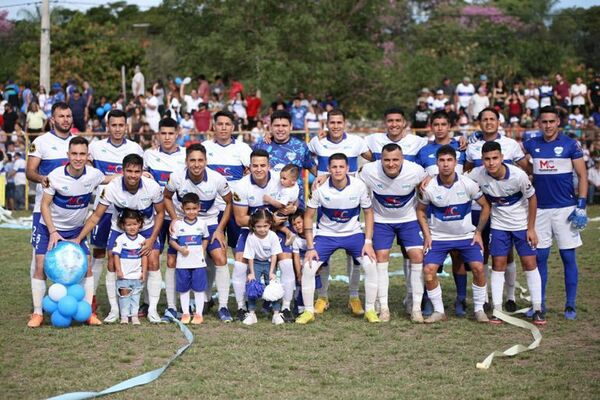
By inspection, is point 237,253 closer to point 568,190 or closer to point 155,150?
point 155,150

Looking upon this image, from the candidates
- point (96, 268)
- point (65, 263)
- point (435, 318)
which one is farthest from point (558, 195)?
point (65, 263)

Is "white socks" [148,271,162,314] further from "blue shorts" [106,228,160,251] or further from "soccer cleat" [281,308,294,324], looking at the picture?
"soccer cleat" [281,308,294,324]

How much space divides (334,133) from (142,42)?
130 ft

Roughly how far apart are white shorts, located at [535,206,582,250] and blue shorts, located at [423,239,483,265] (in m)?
0.80

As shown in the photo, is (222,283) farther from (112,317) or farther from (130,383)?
(130,383)

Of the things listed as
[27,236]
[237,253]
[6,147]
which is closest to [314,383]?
[237,253]

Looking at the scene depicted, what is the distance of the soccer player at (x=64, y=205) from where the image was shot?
377 inches

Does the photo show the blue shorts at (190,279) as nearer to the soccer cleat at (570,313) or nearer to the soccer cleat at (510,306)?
the soccer cleat at (510,306)

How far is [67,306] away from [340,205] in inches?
120

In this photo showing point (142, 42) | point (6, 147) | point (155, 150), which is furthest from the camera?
point (142, 42)

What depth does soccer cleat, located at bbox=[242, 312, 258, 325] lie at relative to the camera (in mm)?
9781

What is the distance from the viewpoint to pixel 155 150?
1060 centimetres

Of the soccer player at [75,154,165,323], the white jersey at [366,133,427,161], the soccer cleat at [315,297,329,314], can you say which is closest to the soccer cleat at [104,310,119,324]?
the soccer player at [75,154,165,323]

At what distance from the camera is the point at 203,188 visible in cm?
998
